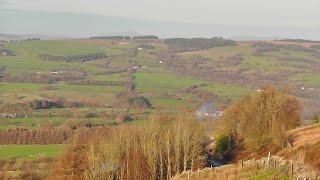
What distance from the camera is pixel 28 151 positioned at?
82.1 meters

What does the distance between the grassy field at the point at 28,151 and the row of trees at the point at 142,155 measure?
81.0 ft

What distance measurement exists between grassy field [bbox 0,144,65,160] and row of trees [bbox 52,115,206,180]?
972 inches

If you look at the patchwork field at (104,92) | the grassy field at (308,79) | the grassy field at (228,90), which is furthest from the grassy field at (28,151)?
the grassy field at (308,79)

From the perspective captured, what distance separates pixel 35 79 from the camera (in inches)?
6501

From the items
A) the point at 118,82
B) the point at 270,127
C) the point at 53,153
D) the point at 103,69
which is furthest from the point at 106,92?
the point at 270,127

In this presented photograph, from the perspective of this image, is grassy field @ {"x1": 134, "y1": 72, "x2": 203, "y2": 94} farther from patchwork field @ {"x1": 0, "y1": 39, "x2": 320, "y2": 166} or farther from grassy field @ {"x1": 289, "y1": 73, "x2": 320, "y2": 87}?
grassy field @ {"x1": 289, "y1": 73, "x2": 320, "y2": 87}

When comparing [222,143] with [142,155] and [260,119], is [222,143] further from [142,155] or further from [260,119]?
[142,155]

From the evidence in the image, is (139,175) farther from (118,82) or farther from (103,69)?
(103,69)

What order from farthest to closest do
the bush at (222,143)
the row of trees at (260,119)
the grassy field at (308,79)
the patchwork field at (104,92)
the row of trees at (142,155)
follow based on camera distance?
the grassy field at (308,79), the patchwork field at (104,92), the bush at (222,143), the row of trees at (260,119), the row of trees at (142,155)

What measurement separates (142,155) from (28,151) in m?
34.7

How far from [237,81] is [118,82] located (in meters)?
42.4

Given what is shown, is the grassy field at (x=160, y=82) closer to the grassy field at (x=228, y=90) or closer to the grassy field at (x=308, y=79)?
the grassy field at (x=228, y=90)

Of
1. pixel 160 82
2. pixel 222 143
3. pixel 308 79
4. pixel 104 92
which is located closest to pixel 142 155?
pixel 222 143

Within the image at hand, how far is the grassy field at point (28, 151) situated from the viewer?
7763 centimetres
